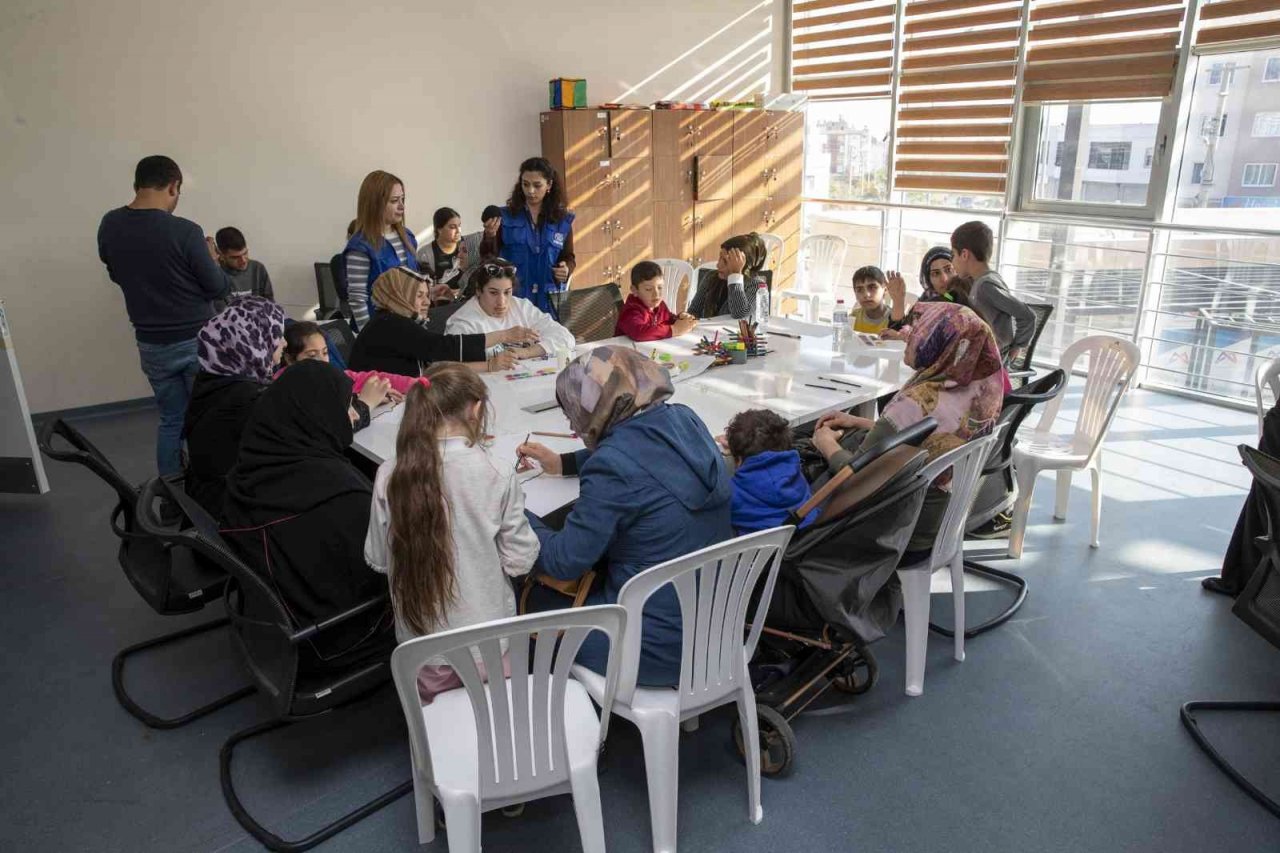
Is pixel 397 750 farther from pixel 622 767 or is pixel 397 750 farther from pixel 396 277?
pixel 396 277

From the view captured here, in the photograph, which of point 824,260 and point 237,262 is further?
point 824,260

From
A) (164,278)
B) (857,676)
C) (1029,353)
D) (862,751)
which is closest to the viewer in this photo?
(862,751)

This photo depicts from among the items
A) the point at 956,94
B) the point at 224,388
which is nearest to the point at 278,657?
the point at 224,388

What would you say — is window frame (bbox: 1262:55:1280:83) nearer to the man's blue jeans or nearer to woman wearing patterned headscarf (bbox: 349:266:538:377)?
woman wearing patterned headscarf (bbox: 349:266:538:377)

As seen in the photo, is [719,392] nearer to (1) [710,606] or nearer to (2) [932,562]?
(2) [932,562]

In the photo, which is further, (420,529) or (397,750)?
(397,750)

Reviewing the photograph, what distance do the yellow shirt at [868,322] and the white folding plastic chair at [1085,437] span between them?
0.89 m

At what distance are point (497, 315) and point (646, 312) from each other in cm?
74

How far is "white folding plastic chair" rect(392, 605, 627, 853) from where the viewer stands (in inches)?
59.4

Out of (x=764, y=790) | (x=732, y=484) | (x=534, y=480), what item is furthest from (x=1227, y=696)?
(x=534, y=480)

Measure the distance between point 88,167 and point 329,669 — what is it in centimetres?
456

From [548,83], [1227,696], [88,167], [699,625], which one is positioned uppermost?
[548,83]

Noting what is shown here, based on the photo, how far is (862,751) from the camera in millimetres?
2348

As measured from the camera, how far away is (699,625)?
184cm
